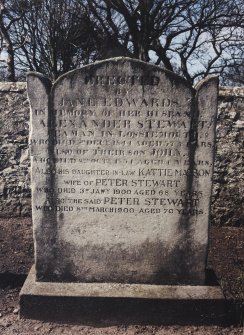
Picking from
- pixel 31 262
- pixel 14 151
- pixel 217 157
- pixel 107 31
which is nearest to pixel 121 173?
pixel 31 262

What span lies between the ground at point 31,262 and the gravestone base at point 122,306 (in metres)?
0.06

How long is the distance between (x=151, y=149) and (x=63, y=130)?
2.49ft

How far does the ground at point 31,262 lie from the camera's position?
3.62 meters

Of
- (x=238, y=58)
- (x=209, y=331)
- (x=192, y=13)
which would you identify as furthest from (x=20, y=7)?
(x=209, y=331)

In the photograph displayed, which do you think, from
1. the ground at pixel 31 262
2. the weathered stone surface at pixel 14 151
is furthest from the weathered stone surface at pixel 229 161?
the weathered stone surface at pixel 14 151

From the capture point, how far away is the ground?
11.9ft

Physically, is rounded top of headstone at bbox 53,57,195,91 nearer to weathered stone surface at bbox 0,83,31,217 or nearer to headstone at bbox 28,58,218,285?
headstone at bbox 28,58,218,285

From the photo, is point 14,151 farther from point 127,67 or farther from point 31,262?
point 127,67

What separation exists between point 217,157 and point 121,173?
273 cm

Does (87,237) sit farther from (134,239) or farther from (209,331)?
(209,331)

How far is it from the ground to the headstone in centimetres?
41

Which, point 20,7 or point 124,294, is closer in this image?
point 124,294

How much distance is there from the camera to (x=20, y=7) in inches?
603

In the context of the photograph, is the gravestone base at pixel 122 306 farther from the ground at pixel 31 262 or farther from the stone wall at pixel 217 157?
the stone wall at pixel 217 157
